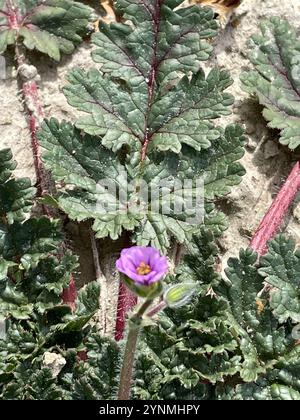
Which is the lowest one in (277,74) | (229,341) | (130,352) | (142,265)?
(229,341)

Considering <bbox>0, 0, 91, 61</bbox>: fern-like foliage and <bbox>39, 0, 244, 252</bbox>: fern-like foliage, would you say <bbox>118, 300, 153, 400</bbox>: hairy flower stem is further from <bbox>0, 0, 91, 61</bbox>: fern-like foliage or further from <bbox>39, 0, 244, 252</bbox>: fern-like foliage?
<bbox>0, 0, 91, 61</bbox>: fern-like foliage

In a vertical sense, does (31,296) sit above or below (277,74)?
below

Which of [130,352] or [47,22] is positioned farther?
[47,22]

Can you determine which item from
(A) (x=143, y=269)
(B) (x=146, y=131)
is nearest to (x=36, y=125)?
(B) (x=146, y=131)

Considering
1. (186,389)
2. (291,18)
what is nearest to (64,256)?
(186,389)

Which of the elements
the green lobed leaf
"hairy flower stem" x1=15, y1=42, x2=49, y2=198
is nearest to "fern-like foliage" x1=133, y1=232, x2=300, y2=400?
the green lobed leaf

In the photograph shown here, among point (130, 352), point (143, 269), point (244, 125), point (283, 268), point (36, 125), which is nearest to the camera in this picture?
point (143, 269)

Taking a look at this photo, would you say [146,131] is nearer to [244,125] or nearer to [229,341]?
[244,125]
